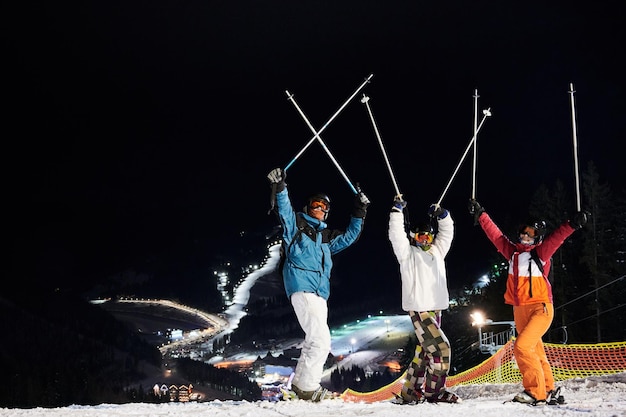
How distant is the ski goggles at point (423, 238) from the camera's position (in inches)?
248

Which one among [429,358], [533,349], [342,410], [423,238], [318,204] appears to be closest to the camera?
[342,410]

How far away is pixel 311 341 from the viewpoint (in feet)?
19.4

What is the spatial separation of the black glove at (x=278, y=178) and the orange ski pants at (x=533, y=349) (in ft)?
8.16

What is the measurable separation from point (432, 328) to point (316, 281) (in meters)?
1.16

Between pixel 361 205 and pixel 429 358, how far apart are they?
1.66 m

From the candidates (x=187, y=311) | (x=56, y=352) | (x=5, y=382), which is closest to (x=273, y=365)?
(x=5, y=382)

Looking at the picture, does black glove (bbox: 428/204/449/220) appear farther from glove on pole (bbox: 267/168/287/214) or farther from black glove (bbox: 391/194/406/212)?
glove on pole (bbox: 267/168/287/214)

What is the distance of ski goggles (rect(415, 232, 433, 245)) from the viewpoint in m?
6.31

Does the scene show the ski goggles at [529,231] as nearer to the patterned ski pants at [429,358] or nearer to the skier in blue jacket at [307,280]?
the patterned ski pants at [429,358]

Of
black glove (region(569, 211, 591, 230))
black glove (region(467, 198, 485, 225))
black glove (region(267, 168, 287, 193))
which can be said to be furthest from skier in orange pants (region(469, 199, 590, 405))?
black glove (region(267, 168, 287, 193))

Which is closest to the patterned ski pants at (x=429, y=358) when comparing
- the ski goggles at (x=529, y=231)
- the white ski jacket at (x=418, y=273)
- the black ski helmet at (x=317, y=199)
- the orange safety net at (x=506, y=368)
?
the white ski jacket at (x=418, y=273)

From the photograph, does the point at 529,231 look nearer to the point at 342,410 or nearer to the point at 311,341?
the point at 311,341

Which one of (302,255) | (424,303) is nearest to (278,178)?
(302,255)

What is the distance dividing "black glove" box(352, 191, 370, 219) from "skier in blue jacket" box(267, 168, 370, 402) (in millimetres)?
419
